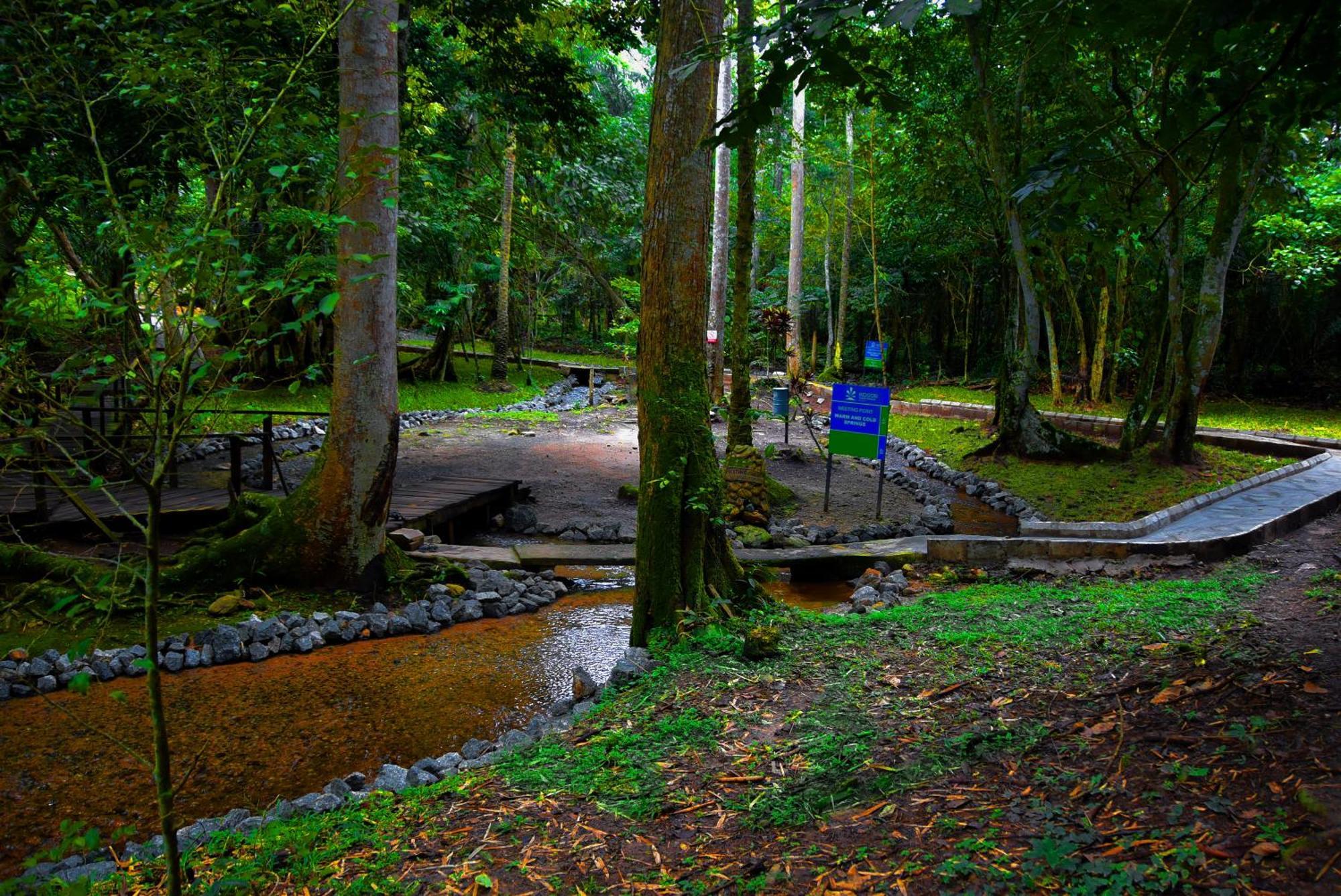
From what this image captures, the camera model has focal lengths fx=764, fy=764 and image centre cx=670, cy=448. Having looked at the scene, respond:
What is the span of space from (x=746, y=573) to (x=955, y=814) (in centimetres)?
Answer: 278

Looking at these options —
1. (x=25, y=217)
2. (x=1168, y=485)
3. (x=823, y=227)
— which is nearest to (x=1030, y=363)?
(x=1168, y=485)

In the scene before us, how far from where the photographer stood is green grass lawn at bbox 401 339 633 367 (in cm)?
2598

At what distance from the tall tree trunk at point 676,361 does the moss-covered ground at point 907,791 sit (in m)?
0.85

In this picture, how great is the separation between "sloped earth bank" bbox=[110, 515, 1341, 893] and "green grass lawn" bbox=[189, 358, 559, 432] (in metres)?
7.13

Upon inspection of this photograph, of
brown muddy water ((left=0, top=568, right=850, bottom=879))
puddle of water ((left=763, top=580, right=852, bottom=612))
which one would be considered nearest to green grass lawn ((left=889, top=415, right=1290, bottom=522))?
puddle of water ((left=763, top=580, right=852, bottom=612))

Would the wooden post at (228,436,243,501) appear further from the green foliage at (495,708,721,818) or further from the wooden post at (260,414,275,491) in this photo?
the green foliage at (495,708,721,818)

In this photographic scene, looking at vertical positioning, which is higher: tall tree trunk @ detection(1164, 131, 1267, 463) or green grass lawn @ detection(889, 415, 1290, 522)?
tall tree trunk @ detection(1164, 131, 1267, 463)

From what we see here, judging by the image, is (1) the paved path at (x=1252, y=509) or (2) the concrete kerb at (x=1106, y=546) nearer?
(2) the concrete kerb at (x=1106, y=546)

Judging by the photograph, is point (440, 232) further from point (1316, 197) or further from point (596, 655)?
point (1316, 197)

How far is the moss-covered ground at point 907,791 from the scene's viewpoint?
6.43 feet

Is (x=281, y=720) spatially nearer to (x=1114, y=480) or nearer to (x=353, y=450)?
(x=353, y=450)

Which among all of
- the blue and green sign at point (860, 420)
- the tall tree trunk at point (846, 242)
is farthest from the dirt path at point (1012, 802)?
the tall tree trunk at point (846, 242)

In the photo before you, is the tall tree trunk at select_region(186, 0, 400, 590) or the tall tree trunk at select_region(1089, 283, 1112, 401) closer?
the tall tree trunk at select_region(186, 0, 400, 590)

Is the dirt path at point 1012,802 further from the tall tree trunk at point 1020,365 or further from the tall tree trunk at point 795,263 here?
the tall tree trunk at point 795,263
